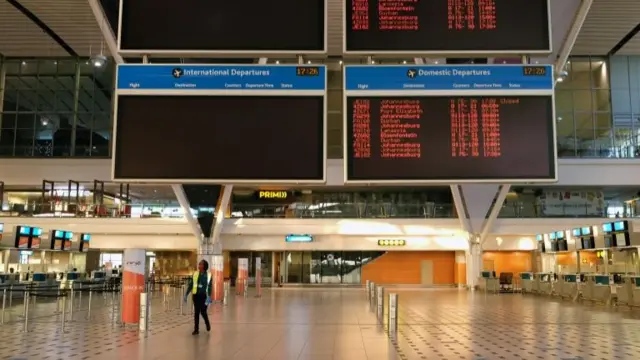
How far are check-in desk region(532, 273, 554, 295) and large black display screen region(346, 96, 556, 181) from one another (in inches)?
870

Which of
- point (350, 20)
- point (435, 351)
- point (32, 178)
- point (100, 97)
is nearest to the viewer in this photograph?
point (350, 20)

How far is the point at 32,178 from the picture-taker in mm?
33219

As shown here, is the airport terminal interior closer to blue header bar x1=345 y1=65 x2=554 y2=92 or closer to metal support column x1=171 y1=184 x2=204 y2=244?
blue header bar x1=345 y1=65 x2=554 y2=92

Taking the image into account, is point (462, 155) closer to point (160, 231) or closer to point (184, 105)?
point (184, 105)

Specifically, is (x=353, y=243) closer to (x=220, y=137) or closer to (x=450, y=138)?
(x=450, y=138)

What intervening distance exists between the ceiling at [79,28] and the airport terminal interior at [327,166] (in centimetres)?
18

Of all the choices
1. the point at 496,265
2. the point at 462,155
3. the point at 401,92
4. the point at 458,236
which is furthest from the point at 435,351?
the point at 496,265

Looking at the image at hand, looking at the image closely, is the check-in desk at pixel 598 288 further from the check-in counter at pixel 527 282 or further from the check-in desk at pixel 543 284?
the check-in counter at pixel 527 282

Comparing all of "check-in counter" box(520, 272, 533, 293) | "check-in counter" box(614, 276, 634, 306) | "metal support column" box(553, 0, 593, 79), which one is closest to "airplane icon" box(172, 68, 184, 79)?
"metal support column" box(553, 0, 593, 79)

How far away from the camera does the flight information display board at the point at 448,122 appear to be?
7195 millimetres

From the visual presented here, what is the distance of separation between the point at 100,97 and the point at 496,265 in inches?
1081

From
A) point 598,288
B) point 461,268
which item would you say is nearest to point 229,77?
point 598,288

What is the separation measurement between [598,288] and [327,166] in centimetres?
1244

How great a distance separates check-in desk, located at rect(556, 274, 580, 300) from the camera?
2417 cm
